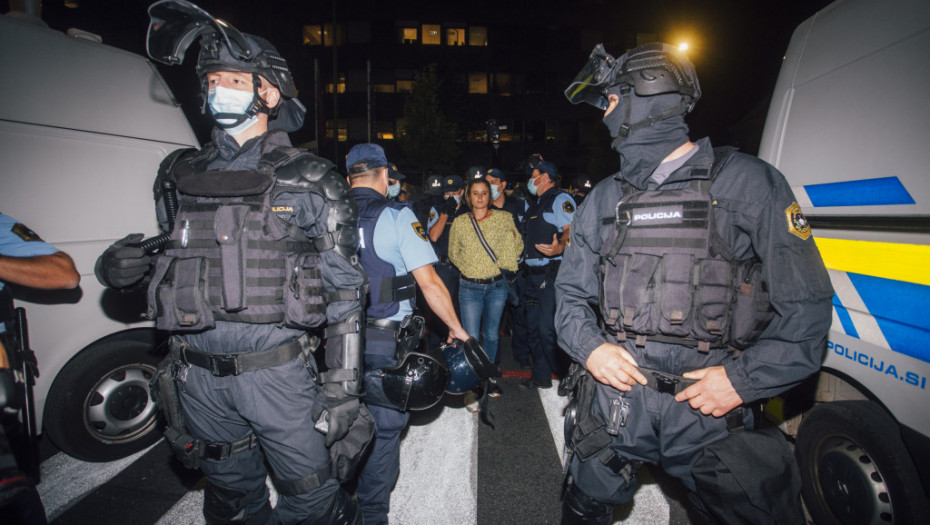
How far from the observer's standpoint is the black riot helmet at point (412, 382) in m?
2.16

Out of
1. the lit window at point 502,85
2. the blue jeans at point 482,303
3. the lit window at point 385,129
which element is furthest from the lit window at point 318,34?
the blue jeans at point 482,303

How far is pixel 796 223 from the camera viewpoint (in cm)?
143

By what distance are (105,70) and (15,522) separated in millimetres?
3158

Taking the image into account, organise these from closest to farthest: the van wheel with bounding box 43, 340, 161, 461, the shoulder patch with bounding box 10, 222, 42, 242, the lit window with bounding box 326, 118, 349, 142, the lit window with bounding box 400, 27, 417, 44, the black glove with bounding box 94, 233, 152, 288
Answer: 1. the black glove with bounding box 94, 233, 152, 288
2. the shoulder patch with bounding box 10, 222, 42, 242
3. the van wheel with bounding box 43, 340, 161, 461
4. the lit window with bounding box 326, 118, 349, 142
5. the lit window with bounding box 400, 27, 417, 44

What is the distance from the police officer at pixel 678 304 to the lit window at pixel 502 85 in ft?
113

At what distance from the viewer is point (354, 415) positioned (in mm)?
1851

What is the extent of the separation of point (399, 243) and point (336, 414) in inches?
38.4

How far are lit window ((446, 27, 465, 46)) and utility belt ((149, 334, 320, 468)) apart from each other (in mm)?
37453

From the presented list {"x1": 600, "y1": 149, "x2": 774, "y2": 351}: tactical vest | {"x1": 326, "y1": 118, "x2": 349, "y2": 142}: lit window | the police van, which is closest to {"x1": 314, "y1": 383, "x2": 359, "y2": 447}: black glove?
{"x1": 600, "y1": 149, "x2": 774, "y2": 351}: tactical vest

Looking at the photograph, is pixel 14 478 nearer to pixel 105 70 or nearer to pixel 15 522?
pixel 15 522

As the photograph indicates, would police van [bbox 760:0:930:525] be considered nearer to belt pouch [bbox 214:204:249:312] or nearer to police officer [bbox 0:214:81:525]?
belt pouch [bbox 214:204:249:312]

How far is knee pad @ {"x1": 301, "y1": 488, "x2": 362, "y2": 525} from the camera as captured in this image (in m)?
1.81

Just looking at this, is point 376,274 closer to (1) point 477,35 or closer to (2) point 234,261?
(2) point 234,261

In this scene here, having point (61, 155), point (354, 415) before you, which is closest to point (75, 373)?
point (61, 155)
